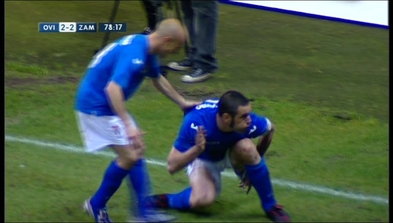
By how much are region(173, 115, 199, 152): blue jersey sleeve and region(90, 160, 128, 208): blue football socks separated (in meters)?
0.50

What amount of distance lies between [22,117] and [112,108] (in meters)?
2.81

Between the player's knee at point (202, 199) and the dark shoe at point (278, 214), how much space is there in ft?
1.25

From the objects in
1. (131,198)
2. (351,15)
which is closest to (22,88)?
(131,198)

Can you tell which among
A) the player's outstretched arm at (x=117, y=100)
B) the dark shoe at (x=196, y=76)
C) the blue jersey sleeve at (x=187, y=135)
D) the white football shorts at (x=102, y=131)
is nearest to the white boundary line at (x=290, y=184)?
the blue jersey sleeve at (x=187, y=135)

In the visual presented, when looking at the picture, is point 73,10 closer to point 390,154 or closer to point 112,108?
point 390,154

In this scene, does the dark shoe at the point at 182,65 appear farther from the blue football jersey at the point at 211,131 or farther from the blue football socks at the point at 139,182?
the blue football socks at the point at 139,182

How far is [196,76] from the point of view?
909 centimetres

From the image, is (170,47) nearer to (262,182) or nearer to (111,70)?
(111,70)

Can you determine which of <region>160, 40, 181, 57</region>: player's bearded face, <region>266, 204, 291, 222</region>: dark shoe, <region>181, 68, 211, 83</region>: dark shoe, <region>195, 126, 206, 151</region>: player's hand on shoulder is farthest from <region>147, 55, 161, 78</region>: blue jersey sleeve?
<region>181, 68, 211, 83</region>: dark shoe

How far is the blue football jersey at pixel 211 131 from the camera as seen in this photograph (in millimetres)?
5715

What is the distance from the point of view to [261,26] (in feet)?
37.7

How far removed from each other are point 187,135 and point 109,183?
0.61 metres

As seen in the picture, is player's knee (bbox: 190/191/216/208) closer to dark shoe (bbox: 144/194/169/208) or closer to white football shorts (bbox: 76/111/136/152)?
dark shoe (bbox: 144/194/169/208)

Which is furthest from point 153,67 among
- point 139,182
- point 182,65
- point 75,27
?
point 75,27
